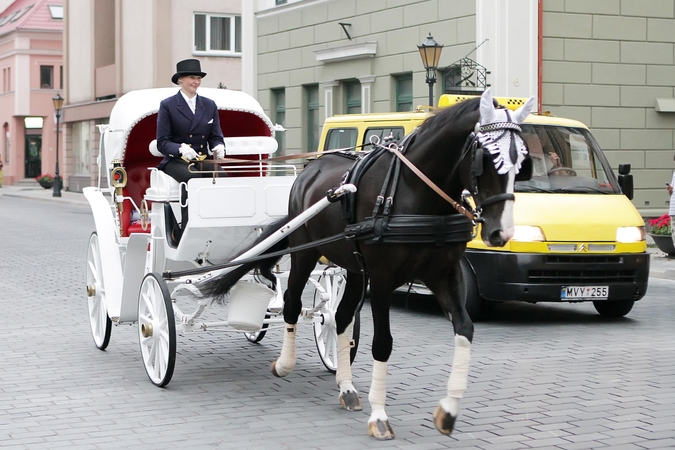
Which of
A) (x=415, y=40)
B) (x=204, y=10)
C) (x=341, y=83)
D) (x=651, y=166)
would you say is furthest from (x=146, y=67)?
(x=651, y=166)

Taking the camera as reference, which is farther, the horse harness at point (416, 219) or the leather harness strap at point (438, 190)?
the leather harness strap at point (438, 190)

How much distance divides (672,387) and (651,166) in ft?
51.5

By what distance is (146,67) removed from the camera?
4209cm

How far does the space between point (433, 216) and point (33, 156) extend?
188 feet

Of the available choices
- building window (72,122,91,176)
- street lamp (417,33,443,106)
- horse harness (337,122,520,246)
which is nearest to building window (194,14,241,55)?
building window (72,122,91,176)

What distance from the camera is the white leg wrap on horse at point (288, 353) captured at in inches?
302

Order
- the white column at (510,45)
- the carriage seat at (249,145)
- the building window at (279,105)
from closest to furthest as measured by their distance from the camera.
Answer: the carriage seat at (249,145), the white column at (510,45), the building window at (279,105)

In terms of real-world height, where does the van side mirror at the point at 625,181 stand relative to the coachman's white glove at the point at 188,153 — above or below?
below

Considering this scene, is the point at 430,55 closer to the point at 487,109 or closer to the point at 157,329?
the point at 157,329

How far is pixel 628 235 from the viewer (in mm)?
10633

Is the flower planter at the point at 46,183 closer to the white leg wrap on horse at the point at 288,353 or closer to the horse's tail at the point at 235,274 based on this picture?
the horse's tail at the point at 235,274

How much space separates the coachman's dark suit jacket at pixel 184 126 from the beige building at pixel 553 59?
11860 mm

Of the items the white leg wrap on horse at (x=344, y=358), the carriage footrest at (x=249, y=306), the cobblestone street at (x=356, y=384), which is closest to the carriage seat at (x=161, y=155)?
the carriage footrest at (x=249, y=306)

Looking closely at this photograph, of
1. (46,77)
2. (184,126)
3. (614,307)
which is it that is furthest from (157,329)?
(46,77)
